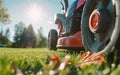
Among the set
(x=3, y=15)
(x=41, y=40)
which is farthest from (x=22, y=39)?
(x=3, y=15)

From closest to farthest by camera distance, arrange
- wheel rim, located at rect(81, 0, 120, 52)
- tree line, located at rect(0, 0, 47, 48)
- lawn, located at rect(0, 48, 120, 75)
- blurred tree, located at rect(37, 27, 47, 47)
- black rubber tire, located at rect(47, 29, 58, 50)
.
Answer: lawn, located at rect(0, 48, 120, 75), wheel rim, located at rect(81, 0, 120, 52), black rubber tire, located at rect(47, 29, 58, 50), tree line, located at rect(0, 0, 47, 48), blurred tree, located at rect(37, 27, 47, 47)

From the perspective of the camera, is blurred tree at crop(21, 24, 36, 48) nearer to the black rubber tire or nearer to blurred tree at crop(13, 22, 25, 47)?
blurred tree at crop(13, 22, 25, 47)

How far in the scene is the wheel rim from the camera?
3098 millimetres

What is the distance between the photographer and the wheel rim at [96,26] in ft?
10.2

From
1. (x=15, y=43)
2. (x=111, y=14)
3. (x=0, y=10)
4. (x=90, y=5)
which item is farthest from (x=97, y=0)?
(x=15, y=43)

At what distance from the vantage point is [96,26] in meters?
3.16

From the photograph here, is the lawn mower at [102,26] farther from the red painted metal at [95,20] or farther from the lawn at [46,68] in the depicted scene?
the lawn at [46,68]

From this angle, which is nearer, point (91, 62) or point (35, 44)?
point (91, 62)

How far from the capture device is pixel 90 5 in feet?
11.4

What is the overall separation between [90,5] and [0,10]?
1523 inches

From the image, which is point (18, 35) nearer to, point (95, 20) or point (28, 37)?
point (28, 37)

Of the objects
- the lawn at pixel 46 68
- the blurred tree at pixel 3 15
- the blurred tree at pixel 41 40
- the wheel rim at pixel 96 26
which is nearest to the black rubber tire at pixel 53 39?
the wheel rim at pixel 96 26

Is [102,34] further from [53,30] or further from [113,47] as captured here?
[53,30]

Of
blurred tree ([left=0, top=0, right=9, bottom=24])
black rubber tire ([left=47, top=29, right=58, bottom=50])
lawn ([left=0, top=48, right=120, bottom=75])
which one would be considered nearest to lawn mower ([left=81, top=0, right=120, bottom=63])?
lawn ([left=0, top=48, right=120, bottom=75])
